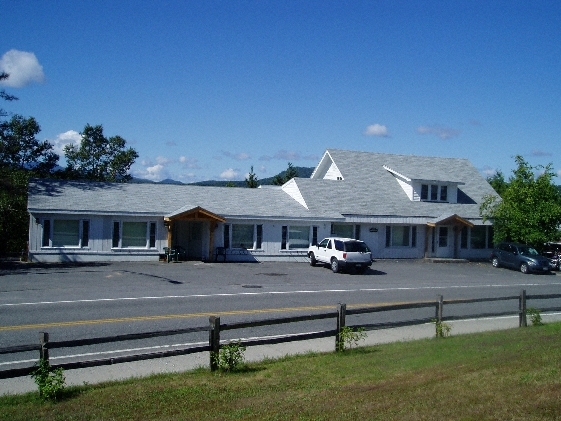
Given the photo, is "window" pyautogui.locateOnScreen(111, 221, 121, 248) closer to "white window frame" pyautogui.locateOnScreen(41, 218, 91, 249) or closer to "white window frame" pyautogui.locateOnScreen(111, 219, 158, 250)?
"white window frame" pyautogui.locateOnScreen(111, 219, 158, 250)

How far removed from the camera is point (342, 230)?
131 feet

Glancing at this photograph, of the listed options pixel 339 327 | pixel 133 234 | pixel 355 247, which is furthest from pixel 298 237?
pixel 339 327

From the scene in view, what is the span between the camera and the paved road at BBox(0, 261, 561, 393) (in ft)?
46.7

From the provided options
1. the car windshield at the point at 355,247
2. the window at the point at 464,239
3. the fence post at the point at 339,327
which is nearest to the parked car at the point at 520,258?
the window at the point at 464,239

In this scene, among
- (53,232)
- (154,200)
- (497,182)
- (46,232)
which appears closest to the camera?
(46,232)

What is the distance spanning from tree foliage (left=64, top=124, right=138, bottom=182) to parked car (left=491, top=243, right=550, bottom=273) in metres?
35.0

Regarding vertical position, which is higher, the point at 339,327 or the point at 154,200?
the point at 154,200

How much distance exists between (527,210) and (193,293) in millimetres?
27809

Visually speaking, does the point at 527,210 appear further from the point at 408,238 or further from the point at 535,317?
the point at 535,317

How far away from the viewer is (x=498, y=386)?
8.79 m

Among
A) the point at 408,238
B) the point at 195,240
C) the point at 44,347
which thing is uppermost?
the point at 408,238

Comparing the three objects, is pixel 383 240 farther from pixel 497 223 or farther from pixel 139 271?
pixel 139 271

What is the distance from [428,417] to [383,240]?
110 feet

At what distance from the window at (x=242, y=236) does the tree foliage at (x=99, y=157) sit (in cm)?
2425
